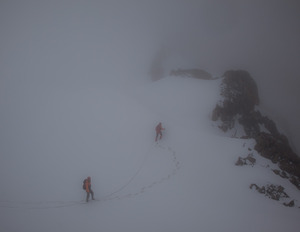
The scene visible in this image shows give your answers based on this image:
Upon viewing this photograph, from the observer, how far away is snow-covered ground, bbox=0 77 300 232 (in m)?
9.12

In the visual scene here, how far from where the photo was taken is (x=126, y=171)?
525 inches

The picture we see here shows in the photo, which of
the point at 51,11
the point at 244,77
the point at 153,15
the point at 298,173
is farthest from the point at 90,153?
the point at 153,15

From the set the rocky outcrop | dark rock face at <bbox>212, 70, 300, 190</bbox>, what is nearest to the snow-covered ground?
dark rock face at <bbox>212, 70, 300, 190</bbox>

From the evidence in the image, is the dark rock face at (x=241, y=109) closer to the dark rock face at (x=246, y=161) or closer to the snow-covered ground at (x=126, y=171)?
the snow-covered ground at (x=126, y=171)

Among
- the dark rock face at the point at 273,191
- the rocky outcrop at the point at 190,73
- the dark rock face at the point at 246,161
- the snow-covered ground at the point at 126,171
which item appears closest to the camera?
the snow-covered ground at the point at 126,171

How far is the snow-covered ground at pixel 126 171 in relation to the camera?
9.12m

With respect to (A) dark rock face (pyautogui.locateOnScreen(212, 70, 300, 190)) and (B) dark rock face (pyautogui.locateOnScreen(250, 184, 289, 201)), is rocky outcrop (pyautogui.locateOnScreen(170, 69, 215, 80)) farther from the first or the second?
(B) dark rock face (pyautogui.locateOnScreen(250, 184, 289, 201))

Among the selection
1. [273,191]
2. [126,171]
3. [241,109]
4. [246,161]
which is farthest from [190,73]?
[273,191]

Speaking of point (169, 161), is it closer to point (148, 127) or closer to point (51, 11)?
point (148, 127)

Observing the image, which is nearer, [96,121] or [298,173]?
[298,173]

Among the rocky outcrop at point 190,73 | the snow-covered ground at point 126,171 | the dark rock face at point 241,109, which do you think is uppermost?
the rocky outcrop at point 190,73

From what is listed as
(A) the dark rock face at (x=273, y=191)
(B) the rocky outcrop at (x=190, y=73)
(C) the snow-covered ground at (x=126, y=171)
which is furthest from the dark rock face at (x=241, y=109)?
(A) the dark rock face at (x=273, y=191)

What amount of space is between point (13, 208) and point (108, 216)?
6.59 metres

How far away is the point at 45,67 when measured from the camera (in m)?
34.7
